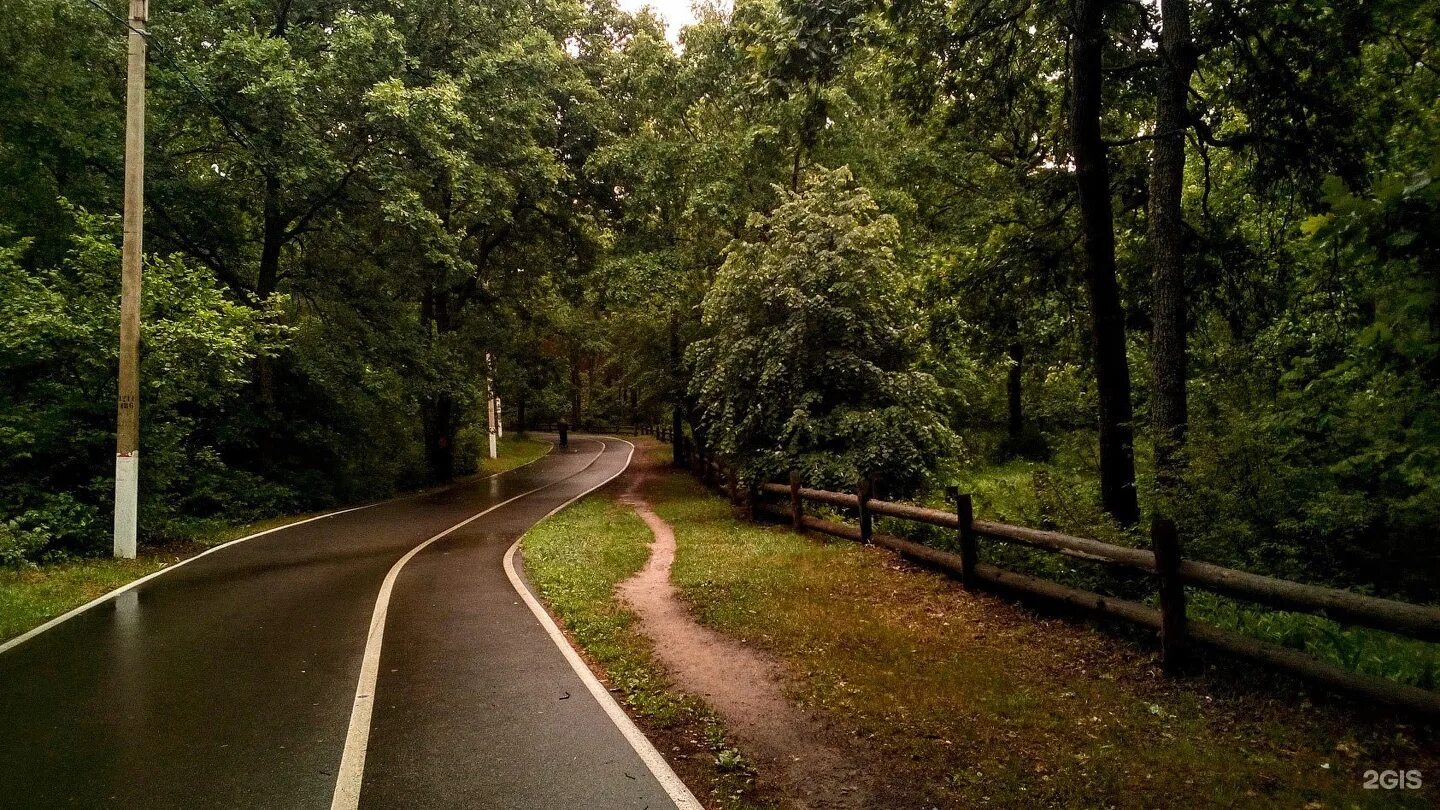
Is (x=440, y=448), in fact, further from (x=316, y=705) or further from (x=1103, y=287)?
(x=1103, y=287)

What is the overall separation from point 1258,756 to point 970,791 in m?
1.86

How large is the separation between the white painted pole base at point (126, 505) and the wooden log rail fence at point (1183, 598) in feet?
40.2

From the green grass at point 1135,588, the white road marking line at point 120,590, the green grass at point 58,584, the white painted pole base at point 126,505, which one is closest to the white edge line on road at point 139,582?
the white road marking line at point 120,590

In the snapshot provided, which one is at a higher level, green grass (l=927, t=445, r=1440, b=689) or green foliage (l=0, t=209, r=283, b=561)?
green foliage (l=0, t=209, r=283, b=561)

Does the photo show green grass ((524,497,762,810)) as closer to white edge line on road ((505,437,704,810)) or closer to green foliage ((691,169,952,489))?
white edge line on road ((505,437,704,810))

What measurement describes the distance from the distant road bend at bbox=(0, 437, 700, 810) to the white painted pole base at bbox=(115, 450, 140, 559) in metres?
1.80

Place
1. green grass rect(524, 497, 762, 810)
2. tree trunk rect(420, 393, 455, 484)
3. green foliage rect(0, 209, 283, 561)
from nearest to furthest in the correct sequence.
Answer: green grass rect(524, 497, 762, 810) → green foliage rect(0, 209, 283, 561) → tree trunk rect(420, 393, 455, 484)

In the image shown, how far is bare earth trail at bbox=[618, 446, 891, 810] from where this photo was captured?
4.57 m

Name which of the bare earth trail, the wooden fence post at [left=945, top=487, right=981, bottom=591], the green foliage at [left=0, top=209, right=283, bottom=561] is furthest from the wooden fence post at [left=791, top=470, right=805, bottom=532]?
the green foliage at [left=0, top=209, right=283, bottom=561]

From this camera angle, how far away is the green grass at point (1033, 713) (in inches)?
169

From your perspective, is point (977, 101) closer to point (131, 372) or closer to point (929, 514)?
point (929, 514)

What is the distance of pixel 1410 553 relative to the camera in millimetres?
7645

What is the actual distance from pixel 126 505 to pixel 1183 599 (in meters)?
14.5

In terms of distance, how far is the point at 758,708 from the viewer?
5824mm
